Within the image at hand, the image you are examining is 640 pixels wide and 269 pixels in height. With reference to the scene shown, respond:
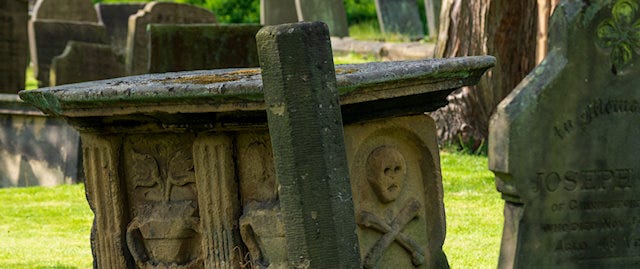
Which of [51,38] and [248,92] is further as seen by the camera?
[51,38]

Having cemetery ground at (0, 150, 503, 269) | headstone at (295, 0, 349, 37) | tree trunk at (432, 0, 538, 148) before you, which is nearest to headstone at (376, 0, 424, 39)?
headstone at (295, 0, 349, 37)

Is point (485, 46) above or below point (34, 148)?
above

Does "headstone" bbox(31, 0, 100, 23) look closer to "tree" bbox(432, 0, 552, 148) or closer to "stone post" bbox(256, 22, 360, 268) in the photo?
"tree" bbox(432, 0, 552, 148)

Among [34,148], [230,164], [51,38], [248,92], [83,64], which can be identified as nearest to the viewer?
[248,92]

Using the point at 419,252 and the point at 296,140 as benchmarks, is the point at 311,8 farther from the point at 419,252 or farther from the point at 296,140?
the point at 296,140

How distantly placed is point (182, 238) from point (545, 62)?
2.00 metres

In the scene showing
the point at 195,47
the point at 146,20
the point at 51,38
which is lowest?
the point at 195,47

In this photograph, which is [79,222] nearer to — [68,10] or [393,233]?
[393,233]

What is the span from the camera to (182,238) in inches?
261

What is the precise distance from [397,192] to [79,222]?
4.55m

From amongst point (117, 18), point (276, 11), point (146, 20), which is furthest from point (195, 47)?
point (117, 18)

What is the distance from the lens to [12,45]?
15.9 meters

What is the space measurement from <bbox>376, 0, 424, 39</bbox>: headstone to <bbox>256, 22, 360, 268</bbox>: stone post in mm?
15636

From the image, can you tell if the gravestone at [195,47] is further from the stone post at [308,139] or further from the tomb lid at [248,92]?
the stone post at [308,139]
